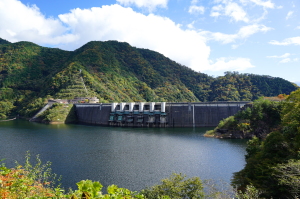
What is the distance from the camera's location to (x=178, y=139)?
39.4 meters

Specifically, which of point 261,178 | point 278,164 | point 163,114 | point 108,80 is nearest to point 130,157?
point 261,178

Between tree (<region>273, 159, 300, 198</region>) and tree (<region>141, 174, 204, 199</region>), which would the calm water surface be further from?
tree (<region>273, 159, 300, 198</region>)

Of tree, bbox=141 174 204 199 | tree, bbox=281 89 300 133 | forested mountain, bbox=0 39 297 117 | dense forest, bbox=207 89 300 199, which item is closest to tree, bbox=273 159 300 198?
dense forest, bbox=207 89 300 199

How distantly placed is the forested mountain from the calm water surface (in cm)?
4459

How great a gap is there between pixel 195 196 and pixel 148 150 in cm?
1800

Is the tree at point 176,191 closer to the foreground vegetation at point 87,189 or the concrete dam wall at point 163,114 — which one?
the foreground vegetation at point 87,189

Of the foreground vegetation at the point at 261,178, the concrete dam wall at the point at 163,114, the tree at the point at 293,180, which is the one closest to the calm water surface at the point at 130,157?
the foreground vegetation at the point at 261,178

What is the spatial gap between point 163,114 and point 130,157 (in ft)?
95.1

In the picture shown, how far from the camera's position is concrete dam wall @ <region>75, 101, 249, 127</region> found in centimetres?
5334

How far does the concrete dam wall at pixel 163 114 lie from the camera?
175 feet

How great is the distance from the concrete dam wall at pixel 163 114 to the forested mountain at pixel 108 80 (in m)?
18.2

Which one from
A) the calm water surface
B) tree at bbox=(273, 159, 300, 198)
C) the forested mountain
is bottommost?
the calm water surface

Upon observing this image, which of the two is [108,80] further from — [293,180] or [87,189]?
[87,189]

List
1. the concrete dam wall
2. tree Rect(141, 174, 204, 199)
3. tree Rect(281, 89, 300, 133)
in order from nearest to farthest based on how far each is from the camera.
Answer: tree Rect(141, 174, 204, 199)
tree Rect(281, 89, 300, 133)
the concrete dam wall
